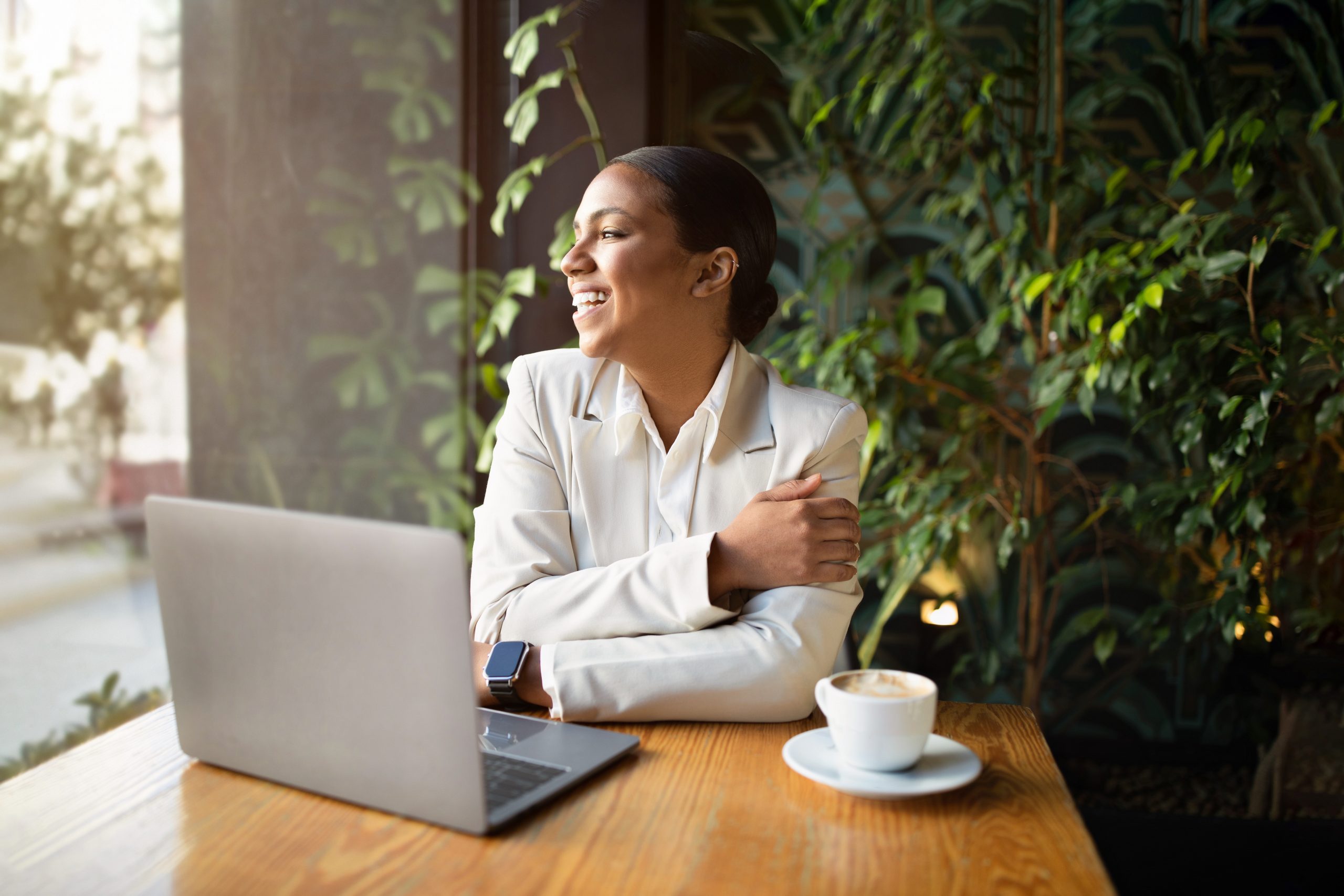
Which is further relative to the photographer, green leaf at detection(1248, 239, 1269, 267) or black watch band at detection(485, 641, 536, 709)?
green leaf at detection(1248, 239, 1269, 267)

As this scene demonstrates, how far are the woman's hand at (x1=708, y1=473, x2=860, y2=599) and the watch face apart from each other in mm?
261

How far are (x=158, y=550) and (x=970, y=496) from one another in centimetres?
193

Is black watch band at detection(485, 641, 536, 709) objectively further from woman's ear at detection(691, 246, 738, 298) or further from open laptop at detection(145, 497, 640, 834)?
woman's ear at detection(691, 246, 738, 298)

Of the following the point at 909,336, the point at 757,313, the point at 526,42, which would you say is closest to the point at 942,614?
the point at 909,336

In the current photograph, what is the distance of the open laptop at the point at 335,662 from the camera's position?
29.8 inches

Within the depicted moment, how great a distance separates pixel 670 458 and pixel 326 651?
2.38 ft

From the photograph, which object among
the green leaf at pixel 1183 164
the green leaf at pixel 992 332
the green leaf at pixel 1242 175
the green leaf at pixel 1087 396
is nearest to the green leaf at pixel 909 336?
the green leaf at pixel 992 332

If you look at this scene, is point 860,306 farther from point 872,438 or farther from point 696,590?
point 696,590

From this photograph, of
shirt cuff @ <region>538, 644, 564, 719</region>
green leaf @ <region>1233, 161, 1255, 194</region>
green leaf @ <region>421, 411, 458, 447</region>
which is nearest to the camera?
shirt cuff @ <region>538, 644, 564, 719</region>

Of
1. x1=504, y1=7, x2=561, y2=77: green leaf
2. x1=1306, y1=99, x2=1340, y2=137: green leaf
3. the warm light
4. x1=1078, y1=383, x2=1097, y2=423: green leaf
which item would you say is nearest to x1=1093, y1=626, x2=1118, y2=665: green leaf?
the warm light

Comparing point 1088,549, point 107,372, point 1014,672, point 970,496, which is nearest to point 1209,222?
point 970,496

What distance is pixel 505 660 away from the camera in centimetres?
115

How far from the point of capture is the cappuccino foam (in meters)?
0.90

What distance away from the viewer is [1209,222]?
209 cm
